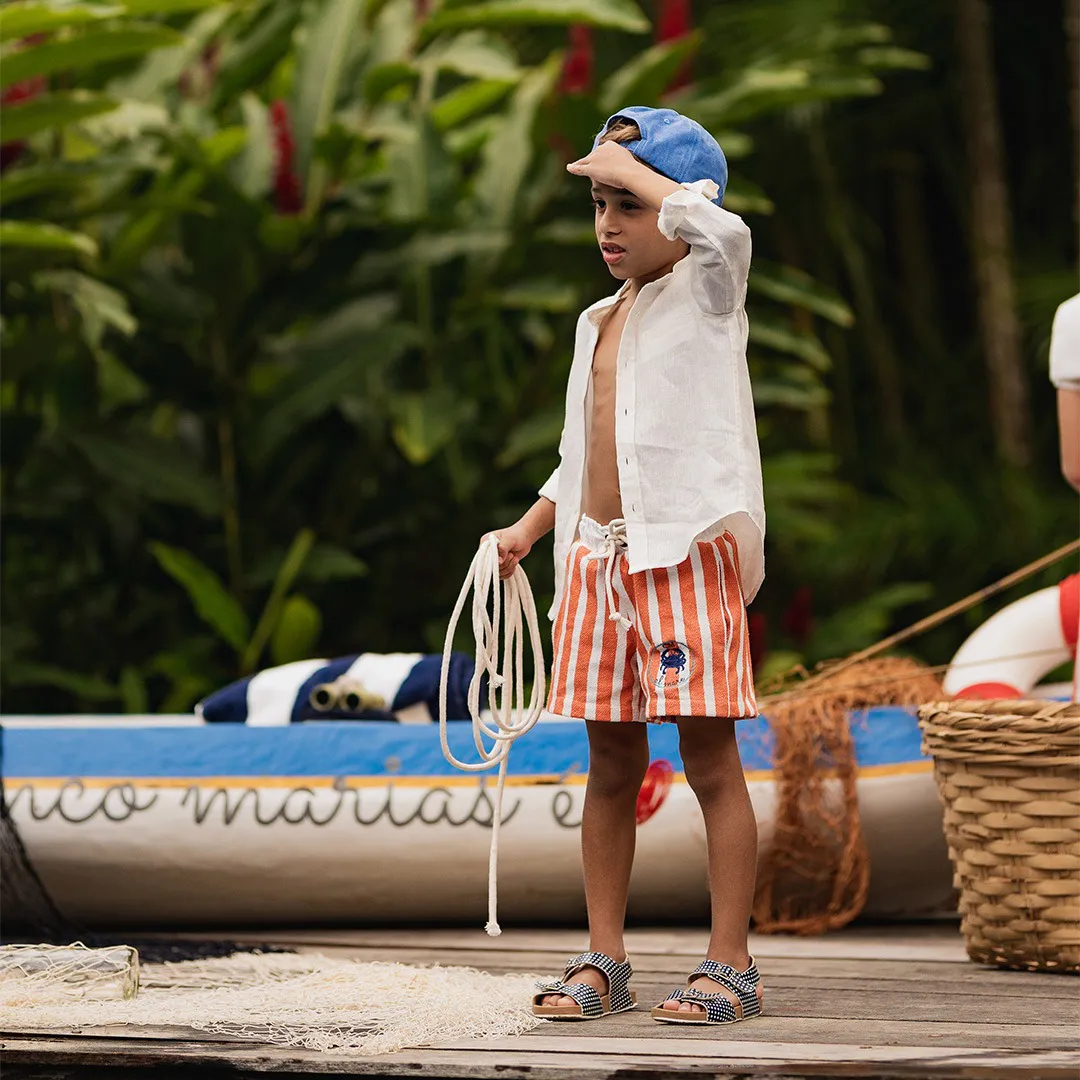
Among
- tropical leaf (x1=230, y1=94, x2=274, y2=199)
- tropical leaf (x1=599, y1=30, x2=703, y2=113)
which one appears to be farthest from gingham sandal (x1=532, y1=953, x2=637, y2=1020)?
Answer: tropical leaf (x1=230, y1=94, x2=274, y2=199)

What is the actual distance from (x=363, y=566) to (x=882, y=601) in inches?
66.7

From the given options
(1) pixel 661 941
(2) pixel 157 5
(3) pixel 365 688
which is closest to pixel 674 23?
(2) pixel 157 5

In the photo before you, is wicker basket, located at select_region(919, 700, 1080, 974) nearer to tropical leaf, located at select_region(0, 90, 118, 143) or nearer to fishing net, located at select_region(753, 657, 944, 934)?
fishing net, located at select_region(753, 657, 944, 934)

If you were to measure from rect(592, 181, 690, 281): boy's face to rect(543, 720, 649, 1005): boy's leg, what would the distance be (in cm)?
69

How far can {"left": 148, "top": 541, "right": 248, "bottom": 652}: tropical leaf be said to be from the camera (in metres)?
4.67

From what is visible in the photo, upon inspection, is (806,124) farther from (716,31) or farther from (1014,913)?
(1014,913)

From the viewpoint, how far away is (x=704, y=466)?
2.43m

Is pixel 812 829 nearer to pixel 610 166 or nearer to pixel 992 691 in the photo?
pixel 992 691

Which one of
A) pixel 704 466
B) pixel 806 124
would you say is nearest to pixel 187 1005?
pixel 704 466

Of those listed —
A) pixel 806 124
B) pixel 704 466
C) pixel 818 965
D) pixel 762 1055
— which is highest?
pixel 806 124

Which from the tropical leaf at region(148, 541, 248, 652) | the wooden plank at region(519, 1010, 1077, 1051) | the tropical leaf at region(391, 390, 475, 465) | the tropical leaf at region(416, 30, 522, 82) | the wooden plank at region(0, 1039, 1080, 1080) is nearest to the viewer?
the wooden plank at region(0, 1039, 1080, 1080)

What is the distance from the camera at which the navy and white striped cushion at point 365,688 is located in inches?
143

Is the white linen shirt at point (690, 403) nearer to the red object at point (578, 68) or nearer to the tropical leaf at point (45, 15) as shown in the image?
the tropical leaf at point (45, 15)

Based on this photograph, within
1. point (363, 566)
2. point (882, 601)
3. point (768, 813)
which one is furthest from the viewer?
point (882, 601)
